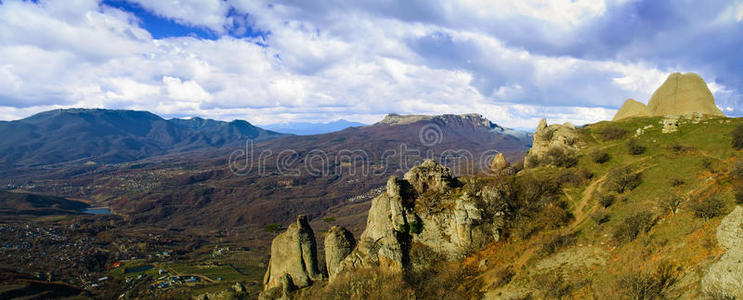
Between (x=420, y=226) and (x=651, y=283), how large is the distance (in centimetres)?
1763

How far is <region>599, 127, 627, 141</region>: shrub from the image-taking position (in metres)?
46.7

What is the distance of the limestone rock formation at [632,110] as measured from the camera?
61741 mm

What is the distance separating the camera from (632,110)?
63.9 m

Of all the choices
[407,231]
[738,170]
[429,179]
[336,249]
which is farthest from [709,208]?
[336,249]

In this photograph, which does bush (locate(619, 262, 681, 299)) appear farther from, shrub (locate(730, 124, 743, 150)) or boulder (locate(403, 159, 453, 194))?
shrub (locate(730, 124, 743, 150))

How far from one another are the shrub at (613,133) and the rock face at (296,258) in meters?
44.7

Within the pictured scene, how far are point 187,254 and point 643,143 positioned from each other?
179m

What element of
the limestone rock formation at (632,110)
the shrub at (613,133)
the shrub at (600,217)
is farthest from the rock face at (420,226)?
the limestone rock formation at (632,110)

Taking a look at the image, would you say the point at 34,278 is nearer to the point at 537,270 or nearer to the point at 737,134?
the point at 537,270

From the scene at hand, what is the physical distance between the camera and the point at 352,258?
32.3 meters

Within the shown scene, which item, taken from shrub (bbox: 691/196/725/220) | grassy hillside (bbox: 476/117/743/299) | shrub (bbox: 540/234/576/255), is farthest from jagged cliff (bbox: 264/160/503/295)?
shrub (bbox: 691/196/725/220)

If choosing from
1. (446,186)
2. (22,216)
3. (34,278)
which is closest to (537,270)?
(446,186)

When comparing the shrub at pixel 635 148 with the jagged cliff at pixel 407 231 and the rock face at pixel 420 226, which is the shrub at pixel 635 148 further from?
the rock face at pixel 420 226

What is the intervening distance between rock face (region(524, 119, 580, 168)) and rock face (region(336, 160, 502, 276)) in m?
19.9
